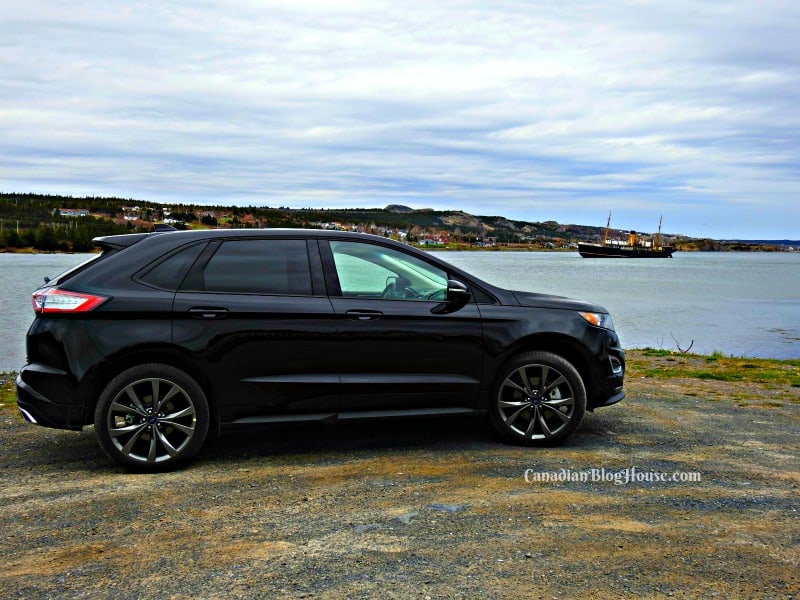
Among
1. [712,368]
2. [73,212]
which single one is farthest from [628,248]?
[712,368]

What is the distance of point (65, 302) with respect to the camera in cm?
534

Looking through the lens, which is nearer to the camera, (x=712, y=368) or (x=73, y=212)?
(x=712, y=368)

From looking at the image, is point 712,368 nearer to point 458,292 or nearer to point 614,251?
point 458,292

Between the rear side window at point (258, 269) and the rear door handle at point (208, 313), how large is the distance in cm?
18

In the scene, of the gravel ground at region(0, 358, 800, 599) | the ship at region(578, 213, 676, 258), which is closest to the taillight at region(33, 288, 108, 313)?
the gravel ground at region(0, 358, 800, 599)

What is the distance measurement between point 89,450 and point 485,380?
10.5ft

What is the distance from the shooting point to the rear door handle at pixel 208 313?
5.50 metres

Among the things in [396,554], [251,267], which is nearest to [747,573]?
[396,554]

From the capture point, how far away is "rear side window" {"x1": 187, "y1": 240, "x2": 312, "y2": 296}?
224 inches

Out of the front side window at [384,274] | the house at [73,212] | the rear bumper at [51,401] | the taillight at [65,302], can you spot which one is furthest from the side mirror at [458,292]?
the house at [73,212]

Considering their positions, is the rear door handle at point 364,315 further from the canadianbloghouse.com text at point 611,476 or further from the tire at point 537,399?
the canadianbloghouse.com text at point 611,476

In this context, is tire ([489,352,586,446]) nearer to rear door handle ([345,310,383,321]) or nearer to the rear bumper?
rear door handle ([345,310,383,321])

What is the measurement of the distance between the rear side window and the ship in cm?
17224

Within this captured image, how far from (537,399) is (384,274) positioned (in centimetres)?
157
